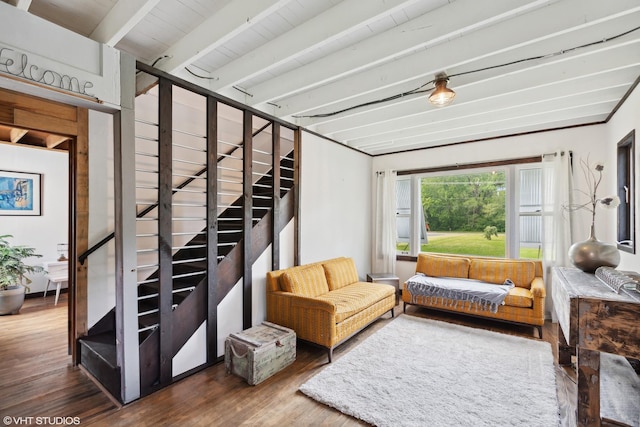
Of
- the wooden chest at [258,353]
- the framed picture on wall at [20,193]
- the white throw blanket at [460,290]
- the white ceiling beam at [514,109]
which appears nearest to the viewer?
the wooden chest at [258,353]

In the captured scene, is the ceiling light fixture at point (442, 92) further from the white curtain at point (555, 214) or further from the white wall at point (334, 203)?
the white curtain at point (555, 214)

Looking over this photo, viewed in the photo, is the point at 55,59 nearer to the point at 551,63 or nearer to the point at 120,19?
the point at 120,19

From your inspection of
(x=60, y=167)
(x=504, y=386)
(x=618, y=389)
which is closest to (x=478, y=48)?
(x=504, y=386)

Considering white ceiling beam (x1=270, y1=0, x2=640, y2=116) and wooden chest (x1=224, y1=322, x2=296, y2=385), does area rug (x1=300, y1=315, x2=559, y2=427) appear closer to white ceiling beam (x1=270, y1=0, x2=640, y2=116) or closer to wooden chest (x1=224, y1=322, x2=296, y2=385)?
wooden chest (x1=224, y1=322, x2=296, y2=385)

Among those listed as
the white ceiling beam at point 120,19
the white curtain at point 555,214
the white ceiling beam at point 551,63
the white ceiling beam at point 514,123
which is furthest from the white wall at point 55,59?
the white curtain at point 555,214

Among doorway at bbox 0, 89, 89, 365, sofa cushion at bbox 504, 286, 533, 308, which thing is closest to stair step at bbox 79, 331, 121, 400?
doorway at bbox 0, 89, 89, 365

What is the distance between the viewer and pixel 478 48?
7.00ft

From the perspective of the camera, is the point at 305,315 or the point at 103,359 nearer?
the point at 103,359

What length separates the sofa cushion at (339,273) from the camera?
3.86 m

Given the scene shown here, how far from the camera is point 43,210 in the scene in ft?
16.7

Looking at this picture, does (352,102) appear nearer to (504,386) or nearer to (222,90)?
(222,90)

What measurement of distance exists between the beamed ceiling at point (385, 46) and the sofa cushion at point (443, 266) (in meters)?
2.18

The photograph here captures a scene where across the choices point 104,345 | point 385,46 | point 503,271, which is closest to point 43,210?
point 104,345

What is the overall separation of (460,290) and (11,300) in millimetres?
6087
